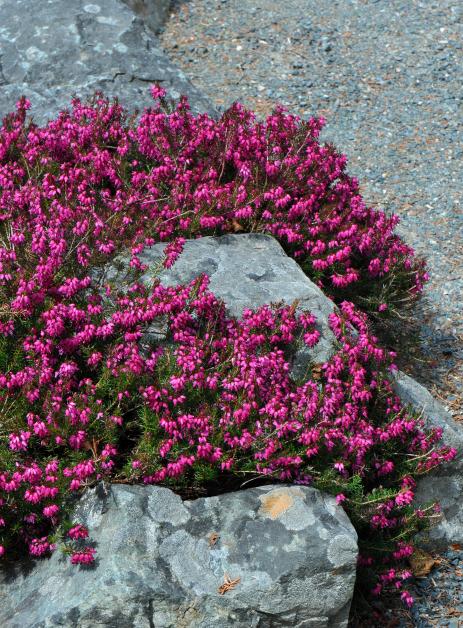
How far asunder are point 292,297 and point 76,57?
12.7 ft

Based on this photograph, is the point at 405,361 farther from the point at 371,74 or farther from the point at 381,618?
the point at 371,74

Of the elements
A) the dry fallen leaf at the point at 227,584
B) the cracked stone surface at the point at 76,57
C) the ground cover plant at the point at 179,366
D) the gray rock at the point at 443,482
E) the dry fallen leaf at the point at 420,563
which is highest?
the cracked stone surface at the point at 76,57

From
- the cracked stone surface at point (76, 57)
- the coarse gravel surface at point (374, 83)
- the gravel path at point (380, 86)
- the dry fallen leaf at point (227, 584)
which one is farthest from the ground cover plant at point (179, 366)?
the coarse gravel surface at point (374, 83)

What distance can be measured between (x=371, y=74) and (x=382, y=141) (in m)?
1.43

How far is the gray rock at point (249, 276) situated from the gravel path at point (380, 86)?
1523 millimetres

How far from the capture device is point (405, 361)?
6.23m

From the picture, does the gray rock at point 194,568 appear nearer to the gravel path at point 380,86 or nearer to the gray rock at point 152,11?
the gravel path at point 380,86

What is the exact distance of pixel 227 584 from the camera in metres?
3.83

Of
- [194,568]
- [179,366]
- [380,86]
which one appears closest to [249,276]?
[179,366]

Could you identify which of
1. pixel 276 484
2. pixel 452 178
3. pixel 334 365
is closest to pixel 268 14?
pixel 452 178

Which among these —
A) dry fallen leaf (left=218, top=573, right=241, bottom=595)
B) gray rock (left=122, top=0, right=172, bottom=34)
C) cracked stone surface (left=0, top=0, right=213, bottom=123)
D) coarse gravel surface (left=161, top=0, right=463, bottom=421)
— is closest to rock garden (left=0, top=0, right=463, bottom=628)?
dry fallen leaf (left=218, top=573, right=241, bottom=595)

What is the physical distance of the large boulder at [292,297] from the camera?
495cm

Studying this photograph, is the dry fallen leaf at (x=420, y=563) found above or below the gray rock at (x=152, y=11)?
below

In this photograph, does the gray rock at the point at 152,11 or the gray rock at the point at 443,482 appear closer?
the gray rock at the point at 443,482
